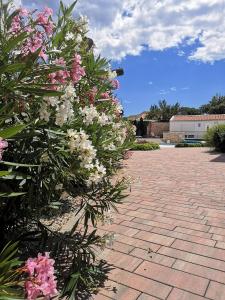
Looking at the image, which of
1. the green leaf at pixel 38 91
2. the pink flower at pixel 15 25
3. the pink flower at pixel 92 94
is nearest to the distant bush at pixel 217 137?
the pink flower at pixel 92 94

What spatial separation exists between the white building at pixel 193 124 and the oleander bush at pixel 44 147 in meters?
37.8

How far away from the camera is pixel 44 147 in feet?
7.16

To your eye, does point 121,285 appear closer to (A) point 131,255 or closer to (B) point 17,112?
(A) point 131,255

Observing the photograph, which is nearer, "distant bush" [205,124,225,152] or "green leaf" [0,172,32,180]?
"green leaf" [0,172,32,180]

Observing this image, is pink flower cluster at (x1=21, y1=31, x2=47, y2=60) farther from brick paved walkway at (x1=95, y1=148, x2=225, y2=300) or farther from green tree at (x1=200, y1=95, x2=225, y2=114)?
green tree at (x1=200, y1=95, x2=225, y2=114)

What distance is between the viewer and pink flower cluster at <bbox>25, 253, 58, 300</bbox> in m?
1.52

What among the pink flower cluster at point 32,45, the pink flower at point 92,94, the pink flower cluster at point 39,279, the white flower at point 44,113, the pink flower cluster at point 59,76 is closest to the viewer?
the pink flower cluster at point 39,279

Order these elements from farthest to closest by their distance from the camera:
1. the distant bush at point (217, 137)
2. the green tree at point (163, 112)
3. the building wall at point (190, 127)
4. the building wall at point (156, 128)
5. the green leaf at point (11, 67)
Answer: the green tree at point (163, 112), the building wall at point (156, 128), the building wall at point (190, 127), the distant bush at point (217, 137), the green leaf at point (11, 67)

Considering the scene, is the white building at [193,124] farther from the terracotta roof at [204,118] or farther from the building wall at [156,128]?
the building wall at [156,128]

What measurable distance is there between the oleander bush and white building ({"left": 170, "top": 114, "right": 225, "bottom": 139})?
37782mm

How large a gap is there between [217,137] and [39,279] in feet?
47.1

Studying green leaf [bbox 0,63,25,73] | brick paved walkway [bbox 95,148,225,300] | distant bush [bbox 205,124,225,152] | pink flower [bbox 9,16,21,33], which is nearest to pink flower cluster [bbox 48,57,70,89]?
green leaf [bbox 0,63,25,73]

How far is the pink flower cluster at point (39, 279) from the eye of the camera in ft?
5.00

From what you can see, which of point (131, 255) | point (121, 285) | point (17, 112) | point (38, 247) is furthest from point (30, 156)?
point (131, 255)
